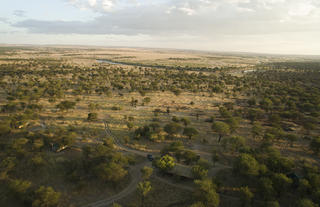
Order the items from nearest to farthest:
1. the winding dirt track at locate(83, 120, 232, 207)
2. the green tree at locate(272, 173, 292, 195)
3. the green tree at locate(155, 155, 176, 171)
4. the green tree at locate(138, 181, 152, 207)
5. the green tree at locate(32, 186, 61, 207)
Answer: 1. the green tree at locate(32, 186, 61, 207)
2. the green tree at locate(138, 181, 152, 207)
3. the green tree at locate(272, 173, 292, 195)
4. the winding dirt track at locate(83, 120, 232, 207)
5. the green tree at locate(155, 155, 176, 171)

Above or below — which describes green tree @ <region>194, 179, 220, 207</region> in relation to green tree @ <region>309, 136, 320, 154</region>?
below

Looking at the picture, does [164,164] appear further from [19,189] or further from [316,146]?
[316,146]

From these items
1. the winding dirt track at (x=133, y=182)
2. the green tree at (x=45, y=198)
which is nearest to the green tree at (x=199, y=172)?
the winding dirt track at (x=133, y=182)

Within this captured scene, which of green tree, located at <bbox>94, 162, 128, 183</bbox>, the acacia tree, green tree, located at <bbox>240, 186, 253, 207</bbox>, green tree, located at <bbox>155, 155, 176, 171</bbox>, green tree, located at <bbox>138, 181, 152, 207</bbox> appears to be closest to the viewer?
green tree, located at <bbox>240, 186, 253, 207</bbox>

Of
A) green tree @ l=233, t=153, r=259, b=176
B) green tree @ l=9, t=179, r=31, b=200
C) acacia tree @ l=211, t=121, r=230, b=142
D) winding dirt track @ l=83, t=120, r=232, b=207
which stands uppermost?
acacia tree @ l=211, t=121, r=230, b=142

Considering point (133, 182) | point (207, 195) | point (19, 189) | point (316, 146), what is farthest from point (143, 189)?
point (316, 146)

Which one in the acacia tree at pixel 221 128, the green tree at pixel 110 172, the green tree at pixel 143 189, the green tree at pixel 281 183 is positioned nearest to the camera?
the green tree at pixel 143 189

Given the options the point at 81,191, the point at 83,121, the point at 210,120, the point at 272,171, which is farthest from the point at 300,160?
the point at 83,121

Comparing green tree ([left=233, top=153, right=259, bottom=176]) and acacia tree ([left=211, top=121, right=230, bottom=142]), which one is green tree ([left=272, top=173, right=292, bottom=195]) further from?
acacia tree ([left=211, top=121, right=230, bottom=142])

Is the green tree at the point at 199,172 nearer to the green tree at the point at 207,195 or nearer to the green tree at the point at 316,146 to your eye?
the green tree at the point at 207,195

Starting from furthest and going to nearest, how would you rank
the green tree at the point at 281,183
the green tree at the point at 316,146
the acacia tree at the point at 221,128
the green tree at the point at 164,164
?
1. the acacia tree at the point at 221,128
2. the green tree at the point at 316,146
3. the green tree at the point at 164,164
4. the green tree at the point at 281,183

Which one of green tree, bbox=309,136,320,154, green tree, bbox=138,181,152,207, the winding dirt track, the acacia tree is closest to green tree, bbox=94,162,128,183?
the winding dirt track
